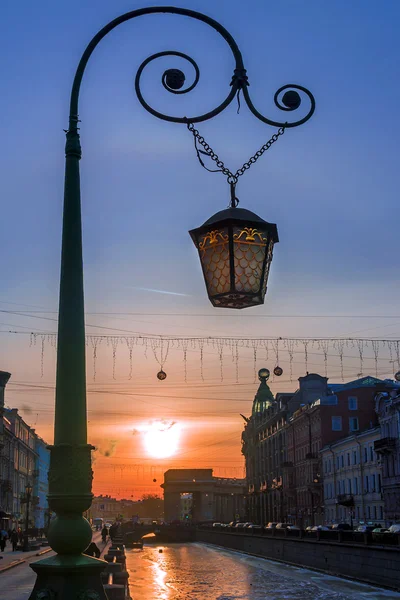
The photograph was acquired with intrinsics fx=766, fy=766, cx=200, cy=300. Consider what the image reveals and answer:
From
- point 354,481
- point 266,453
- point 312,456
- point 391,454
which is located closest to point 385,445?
point 391,454

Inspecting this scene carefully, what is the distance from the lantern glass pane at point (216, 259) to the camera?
644cm

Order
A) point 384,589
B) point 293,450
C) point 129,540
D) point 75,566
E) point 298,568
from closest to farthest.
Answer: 1. point 75,566
2. point 384,589
3. point 298,568
4. point 293,450
5. point 129,540

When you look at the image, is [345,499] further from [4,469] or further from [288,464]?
[4,469]

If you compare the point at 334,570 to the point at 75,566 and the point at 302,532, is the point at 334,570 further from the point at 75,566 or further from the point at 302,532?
the point at 75,566

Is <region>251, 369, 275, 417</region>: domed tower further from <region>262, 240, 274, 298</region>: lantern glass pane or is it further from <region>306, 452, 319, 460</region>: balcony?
<region>262, 240, 274, 298</region>: lantern glass pane

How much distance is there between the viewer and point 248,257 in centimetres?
646

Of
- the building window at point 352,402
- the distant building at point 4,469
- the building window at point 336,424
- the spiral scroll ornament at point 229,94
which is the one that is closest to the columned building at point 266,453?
the building window at point 336,424

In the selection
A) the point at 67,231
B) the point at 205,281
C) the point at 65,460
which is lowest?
the point at 65,460

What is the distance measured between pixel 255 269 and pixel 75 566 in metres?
2.75

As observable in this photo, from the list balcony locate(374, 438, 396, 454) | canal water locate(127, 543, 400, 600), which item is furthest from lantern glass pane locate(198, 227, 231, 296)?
balcony locate(374, 438, 396, 454)

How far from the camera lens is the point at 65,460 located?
19.7ft

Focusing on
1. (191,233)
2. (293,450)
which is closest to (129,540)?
(293,450)

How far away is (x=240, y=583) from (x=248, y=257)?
4170cm

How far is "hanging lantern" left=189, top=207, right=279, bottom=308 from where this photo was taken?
6.40 m
